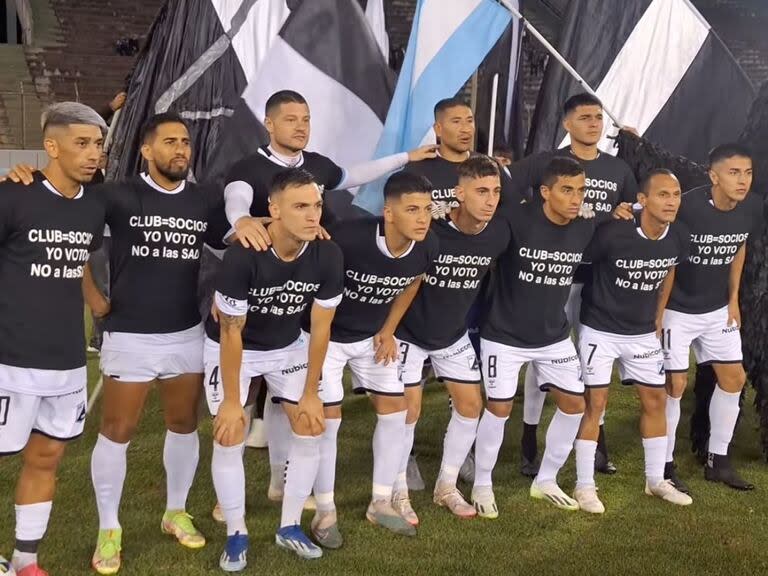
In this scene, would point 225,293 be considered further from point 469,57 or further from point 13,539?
point 469,57

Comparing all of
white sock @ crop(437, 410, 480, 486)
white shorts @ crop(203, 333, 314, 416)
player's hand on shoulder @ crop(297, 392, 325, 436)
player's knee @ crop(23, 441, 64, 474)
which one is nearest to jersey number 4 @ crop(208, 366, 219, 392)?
white shorts @ crop(203, 333, 314, 416)

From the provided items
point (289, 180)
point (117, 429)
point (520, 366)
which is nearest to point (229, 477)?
point (117, 429)

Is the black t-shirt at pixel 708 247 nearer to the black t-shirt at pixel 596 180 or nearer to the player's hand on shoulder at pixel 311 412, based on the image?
the black t-shirt at pixel 596 180

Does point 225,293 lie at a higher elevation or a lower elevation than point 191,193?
lower

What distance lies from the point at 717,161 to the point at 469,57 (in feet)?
5.05

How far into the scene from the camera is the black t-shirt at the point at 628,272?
4.52 metres

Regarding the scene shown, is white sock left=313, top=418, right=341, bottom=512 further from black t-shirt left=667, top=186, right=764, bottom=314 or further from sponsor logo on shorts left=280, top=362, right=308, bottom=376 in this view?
black t-shirt left=667, top=186, right=764, bottom=314

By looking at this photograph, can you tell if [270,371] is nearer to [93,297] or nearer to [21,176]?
[93,297]

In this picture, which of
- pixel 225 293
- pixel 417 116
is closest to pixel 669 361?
pixel 417 116

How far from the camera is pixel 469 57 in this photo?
5.18 metres

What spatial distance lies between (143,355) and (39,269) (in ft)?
1.90

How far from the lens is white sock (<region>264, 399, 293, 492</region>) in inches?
169

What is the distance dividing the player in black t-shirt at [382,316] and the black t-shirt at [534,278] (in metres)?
0.53

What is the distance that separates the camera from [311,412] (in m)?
3.70
